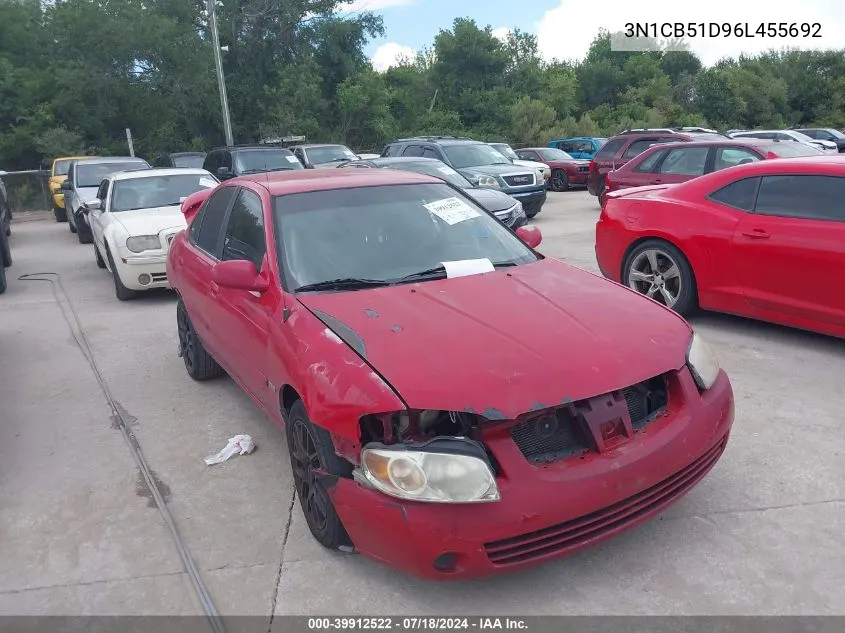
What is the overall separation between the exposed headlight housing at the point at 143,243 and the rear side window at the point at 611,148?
11.0 metres

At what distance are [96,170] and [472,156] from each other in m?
7.73

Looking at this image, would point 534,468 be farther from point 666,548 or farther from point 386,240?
point 386,240

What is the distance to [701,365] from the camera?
10.6 feet

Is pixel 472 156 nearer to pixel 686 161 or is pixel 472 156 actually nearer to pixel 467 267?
pixel 686 161

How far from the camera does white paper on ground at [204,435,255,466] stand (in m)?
4.15

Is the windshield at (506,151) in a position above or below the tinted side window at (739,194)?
above

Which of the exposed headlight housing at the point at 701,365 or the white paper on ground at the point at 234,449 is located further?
the white paper on ground at the point at 234,449

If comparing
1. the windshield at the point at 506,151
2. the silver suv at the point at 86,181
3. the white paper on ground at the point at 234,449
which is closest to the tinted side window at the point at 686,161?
the windshield at the point at 506,151

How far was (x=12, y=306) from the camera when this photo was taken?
8500mm

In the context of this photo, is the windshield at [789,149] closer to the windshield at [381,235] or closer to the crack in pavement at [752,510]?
the windshield at [381,235]

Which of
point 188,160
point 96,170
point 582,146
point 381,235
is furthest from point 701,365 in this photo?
point 582,146

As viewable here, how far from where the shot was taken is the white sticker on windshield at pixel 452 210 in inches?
166

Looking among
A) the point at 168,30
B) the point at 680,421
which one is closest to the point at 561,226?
the point at 680,421

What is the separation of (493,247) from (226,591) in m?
2.29
